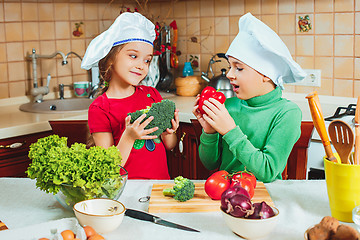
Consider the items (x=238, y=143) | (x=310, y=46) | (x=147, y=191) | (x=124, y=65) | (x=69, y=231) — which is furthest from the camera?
(x=310, y=46)

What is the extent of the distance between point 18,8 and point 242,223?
2.20m

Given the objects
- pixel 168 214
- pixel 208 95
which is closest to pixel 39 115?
pixel 208 95

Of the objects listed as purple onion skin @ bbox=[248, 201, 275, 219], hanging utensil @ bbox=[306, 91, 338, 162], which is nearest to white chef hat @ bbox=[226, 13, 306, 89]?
hanging utensil @ bbox=[306, 91, 338, 162]

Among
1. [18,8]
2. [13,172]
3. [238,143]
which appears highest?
[18,8]

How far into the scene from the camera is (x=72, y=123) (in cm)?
221

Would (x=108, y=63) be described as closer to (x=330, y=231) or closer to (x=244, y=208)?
(x=244, y=208)

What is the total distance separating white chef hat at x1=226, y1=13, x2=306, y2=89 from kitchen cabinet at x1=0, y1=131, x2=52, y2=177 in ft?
3.99

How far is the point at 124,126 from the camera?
69.6 inches

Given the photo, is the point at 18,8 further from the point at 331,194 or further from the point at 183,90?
the point at 331,194

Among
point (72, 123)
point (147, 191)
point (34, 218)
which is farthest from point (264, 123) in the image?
point (72, 123)

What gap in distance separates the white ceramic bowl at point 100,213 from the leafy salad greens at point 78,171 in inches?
1.3

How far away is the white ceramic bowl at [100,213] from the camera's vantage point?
101cm

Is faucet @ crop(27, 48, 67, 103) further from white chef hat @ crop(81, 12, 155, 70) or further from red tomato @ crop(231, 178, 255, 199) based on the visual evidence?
red tomato @ crop(231, 178, 255, 199)

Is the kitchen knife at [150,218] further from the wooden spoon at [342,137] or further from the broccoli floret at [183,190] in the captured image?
the wooden spoon at [342,137]
